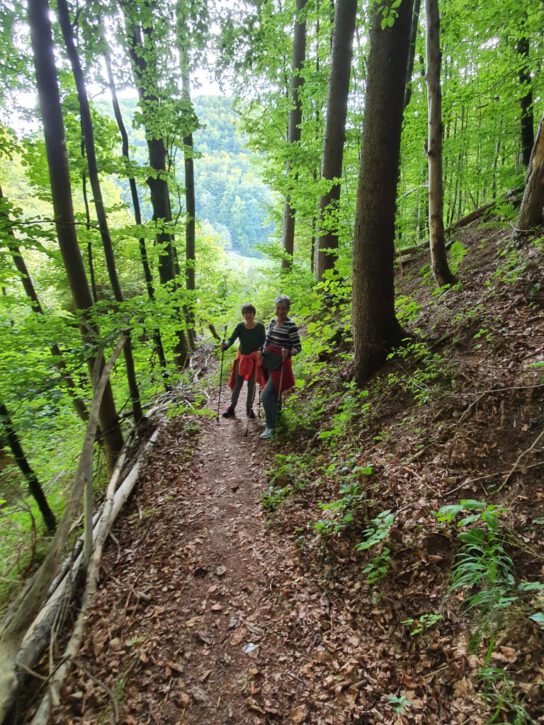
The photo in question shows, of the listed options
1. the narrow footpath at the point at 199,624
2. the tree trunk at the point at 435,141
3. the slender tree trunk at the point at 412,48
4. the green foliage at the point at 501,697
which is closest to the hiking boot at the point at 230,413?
the narrow footpath at the point at 199,624

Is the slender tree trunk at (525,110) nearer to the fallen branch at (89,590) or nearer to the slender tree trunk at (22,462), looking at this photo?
the fallen branch at (89,590)

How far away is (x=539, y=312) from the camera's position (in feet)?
14.5

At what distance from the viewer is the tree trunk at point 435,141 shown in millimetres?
5340

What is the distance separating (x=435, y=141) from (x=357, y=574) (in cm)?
627

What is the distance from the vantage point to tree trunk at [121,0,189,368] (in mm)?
5730

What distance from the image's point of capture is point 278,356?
20.9ft

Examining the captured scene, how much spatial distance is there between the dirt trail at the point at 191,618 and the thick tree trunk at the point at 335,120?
18.3ft

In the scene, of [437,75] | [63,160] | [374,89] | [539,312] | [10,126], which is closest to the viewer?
[539,312]

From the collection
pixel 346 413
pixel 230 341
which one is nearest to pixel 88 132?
pixel 230 341

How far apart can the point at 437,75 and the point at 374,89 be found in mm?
1680

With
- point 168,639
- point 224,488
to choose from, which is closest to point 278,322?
point 224,488

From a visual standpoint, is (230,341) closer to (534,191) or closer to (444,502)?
(444,502)

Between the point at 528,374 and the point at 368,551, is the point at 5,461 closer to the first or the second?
the point at 368,551

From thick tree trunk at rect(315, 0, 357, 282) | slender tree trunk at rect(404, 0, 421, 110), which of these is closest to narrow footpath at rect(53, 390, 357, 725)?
thick tree trunk at rect(315, 0, 357, 282)
